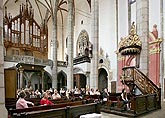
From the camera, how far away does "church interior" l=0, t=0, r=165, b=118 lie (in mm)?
9547

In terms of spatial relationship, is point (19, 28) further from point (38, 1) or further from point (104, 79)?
point (104, 79)

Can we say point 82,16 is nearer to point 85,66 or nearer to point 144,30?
point 85,66

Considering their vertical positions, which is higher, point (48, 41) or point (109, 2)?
point (109, 2)

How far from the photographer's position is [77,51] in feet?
93.8

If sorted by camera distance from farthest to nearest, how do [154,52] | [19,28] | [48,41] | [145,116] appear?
[48,41]
[19,28]
[154,52]
[145,116]

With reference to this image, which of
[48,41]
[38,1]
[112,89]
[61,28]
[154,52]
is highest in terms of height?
[38,1]

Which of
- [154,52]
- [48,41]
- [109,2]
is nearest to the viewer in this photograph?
[154,52]

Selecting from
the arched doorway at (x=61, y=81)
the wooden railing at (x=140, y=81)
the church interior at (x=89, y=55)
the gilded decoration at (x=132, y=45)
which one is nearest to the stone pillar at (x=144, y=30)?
the church interior at (x=89, y=55)

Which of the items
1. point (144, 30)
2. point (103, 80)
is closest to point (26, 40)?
point (103, 80)

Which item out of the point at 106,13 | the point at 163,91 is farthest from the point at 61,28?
the point at 163,91

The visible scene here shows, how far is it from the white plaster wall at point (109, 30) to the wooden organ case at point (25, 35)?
9.22 meters

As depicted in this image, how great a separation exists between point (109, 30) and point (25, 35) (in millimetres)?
10898

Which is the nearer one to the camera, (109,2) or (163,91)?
(163,91)

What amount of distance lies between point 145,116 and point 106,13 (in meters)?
17.0
